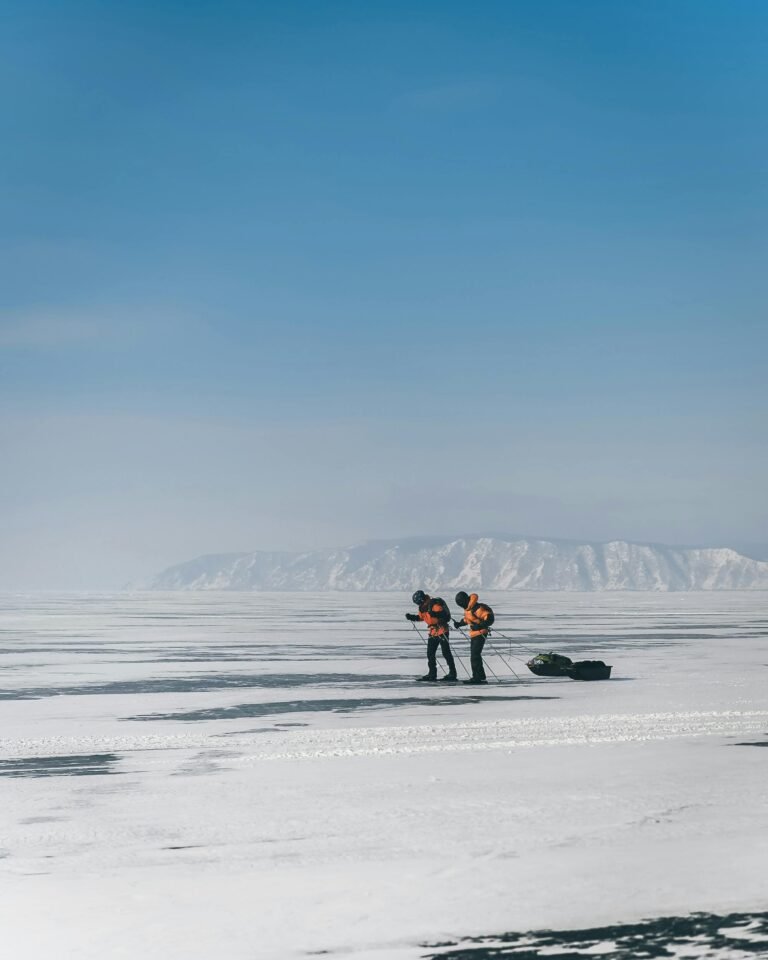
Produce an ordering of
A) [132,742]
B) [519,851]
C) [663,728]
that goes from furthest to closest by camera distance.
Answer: [663,728]
[132,742]
[519,851]

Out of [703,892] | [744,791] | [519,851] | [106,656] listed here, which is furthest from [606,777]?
[106,656]

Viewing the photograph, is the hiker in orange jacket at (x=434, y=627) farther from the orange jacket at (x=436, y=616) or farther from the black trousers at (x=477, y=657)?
the black trousers at (x=477, y=657)

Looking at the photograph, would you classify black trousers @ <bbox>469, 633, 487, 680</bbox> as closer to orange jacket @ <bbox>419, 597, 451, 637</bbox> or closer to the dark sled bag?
orange jacket @ <bbox>419, 597, 451, 637</bbox>

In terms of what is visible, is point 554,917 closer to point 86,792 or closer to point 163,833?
point 163,833

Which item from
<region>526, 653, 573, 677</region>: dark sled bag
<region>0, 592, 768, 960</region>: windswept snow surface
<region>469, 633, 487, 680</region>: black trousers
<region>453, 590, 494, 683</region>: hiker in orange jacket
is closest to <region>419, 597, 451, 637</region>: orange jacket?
<region>453, 590, 494, 683</region>: hiker in orange jacket

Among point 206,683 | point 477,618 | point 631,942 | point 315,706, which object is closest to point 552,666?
point 477,618

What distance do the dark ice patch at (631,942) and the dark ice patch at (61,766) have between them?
5640mm

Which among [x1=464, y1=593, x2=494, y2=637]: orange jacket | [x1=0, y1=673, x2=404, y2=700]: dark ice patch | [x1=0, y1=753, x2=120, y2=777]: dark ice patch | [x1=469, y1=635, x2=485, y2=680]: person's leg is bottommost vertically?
[x1=0, y1=673, x2=404, y2=700]: dark ice patch

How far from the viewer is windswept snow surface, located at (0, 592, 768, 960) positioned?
571cm

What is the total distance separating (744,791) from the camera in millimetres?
9188

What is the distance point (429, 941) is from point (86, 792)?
461 cm

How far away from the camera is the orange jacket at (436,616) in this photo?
19.3 metres

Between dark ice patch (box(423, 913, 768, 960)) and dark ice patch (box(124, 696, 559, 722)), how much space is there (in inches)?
367

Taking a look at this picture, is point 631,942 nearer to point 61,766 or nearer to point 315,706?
point 61,766
